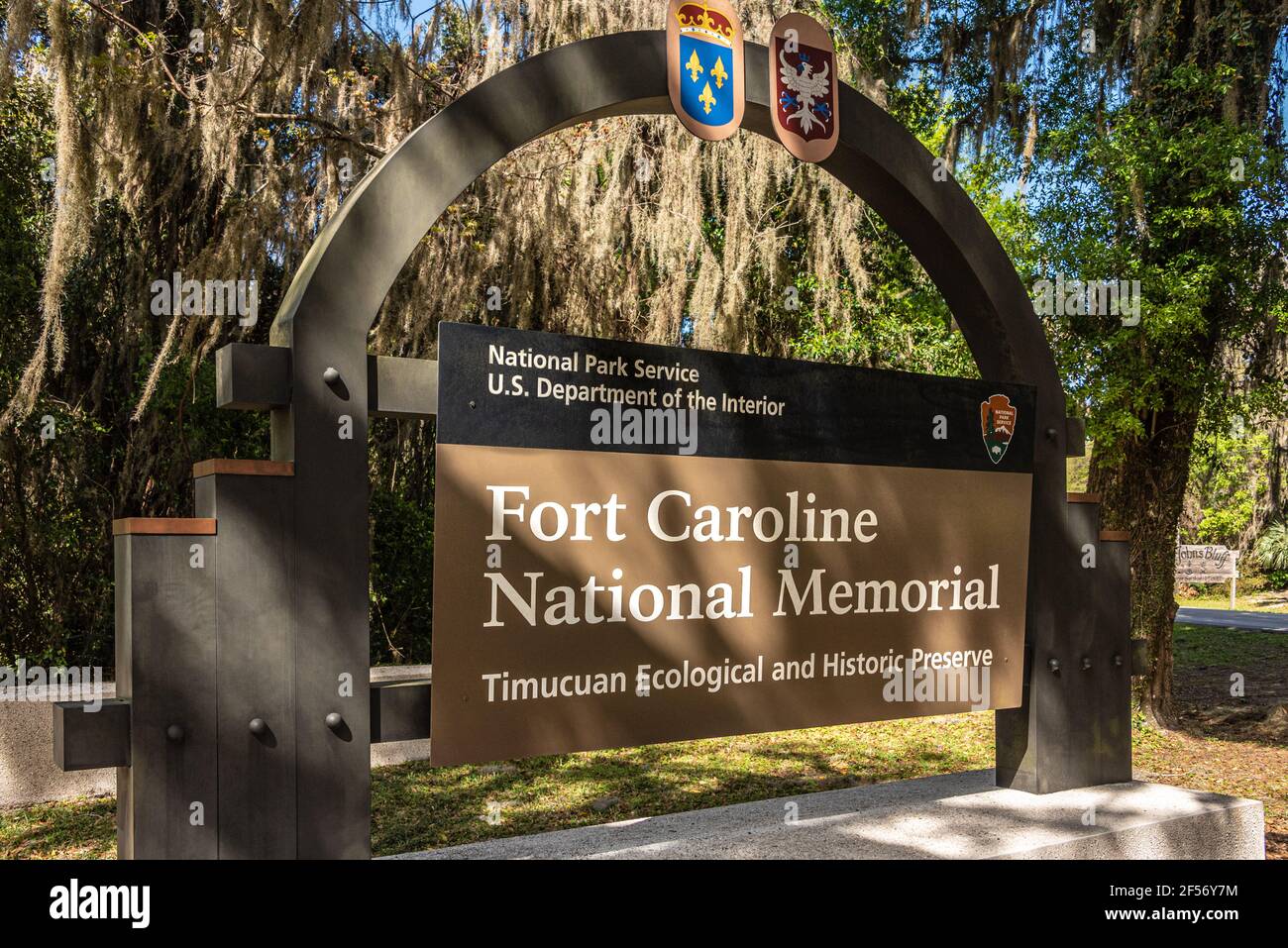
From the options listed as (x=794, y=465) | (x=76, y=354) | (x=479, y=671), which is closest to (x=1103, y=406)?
(x=794, y=465)

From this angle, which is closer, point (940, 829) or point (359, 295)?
point (359, 295)

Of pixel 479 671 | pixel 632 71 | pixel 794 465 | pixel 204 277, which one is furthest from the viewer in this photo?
pixel 204 277

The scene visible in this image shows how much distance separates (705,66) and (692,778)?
4717mm

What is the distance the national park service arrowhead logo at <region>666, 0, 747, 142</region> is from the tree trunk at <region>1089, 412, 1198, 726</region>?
5733 mm

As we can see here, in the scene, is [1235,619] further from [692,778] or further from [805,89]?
[805,89]

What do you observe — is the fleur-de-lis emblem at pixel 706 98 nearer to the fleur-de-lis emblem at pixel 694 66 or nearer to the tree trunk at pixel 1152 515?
the fleur-de-lis emblem at pixel 694 66

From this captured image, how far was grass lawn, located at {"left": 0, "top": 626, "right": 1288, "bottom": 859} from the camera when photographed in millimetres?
5840

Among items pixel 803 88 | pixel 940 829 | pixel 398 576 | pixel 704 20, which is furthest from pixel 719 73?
pixel 398 576

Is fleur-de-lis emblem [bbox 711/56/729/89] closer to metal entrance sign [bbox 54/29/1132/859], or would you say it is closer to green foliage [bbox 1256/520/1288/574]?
metal entrance sign [bbox 54/29/1132/859]

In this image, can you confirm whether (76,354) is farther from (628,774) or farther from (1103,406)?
(1103,406)

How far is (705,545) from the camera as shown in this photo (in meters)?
3.70

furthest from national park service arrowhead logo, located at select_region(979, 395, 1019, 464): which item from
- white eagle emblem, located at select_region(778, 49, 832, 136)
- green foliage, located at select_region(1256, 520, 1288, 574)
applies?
green foliage, located at select_region(1256, 520, 1288, 574)
